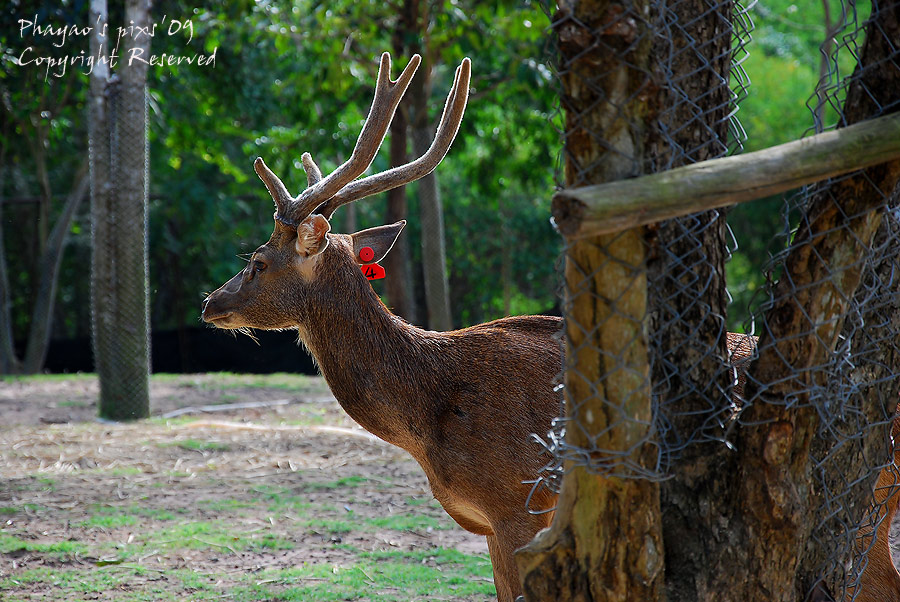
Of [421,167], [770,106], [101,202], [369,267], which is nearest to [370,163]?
[421,167]

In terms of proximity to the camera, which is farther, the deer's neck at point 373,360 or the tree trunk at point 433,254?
the tree trunk at point 433,254

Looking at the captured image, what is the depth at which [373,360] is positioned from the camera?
364 centimetres

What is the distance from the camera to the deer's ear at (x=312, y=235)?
3693 mm

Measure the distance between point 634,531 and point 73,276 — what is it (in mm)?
18687

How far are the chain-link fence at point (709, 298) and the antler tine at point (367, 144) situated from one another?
1893mm

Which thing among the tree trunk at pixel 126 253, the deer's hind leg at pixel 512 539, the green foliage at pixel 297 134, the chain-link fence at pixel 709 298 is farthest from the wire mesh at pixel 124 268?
the chain-link fence at pixel 709 298

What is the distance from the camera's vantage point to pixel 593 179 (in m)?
1.95

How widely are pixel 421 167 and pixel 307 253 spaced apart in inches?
28.6

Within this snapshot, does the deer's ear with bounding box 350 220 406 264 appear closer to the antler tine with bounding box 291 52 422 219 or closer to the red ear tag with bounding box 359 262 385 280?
the red ear tag with bounding box 359 262 385 280

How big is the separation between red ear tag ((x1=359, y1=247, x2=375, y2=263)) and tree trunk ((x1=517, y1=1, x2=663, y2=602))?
80.1 inches

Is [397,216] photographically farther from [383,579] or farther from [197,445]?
[383,579]

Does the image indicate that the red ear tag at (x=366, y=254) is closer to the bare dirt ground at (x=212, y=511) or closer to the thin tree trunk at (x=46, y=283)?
the bare dirt ground at (x=212, y=511)

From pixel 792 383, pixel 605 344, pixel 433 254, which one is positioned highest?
pixel 433 254

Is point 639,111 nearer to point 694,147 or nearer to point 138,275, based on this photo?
point 694,147
